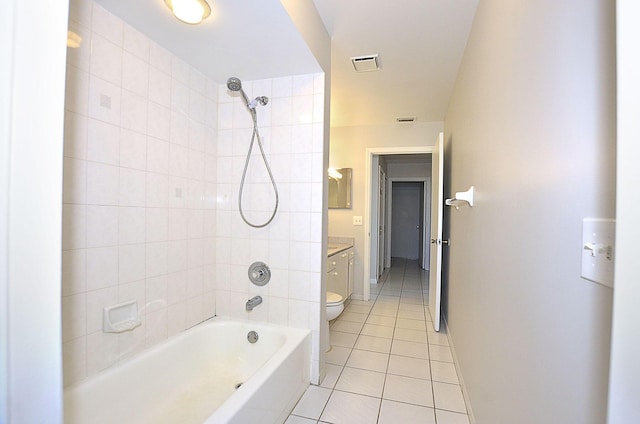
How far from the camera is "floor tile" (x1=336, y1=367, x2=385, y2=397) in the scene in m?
1.86

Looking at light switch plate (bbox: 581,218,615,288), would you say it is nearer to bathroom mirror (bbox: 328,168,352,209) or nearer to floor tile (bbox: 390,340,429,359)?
floor tile (bbox: 390,340,429,359)

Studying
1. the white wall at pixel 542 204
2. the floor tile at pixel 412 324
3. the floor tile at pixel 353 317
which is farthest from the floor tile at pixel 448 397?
the floor tile at pixel 353 317

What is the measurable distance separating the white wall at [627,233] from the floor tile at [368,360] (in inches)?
79.2

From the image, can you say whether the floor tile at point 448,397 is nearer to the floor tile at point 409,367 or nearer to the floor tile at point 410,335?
the floor tile at point 409,367

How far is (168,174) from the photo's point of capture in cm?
170

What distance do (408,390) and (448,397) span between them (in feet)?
0.80

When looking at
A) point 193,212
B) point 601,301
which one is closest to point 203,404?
point 193,212

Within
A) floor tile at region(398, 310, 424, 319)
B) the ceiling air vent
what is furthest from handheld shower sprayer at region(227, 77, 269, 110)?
floor tile at region(398, 310, 424, 319)

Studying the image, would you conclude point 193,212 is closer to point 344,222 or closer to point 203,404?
point 203,404

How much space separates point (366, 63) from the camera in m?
2.33

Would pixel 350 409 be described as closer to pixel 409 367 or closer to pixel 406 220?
pixel 409 367

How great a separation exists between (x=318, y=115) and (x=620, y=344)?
1.78m

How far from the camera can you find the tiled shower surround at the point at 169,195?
1258 millimetres

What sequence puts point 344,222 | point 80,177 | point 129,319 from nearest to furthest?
point 80,177 → point 129,319 → point 344,222
